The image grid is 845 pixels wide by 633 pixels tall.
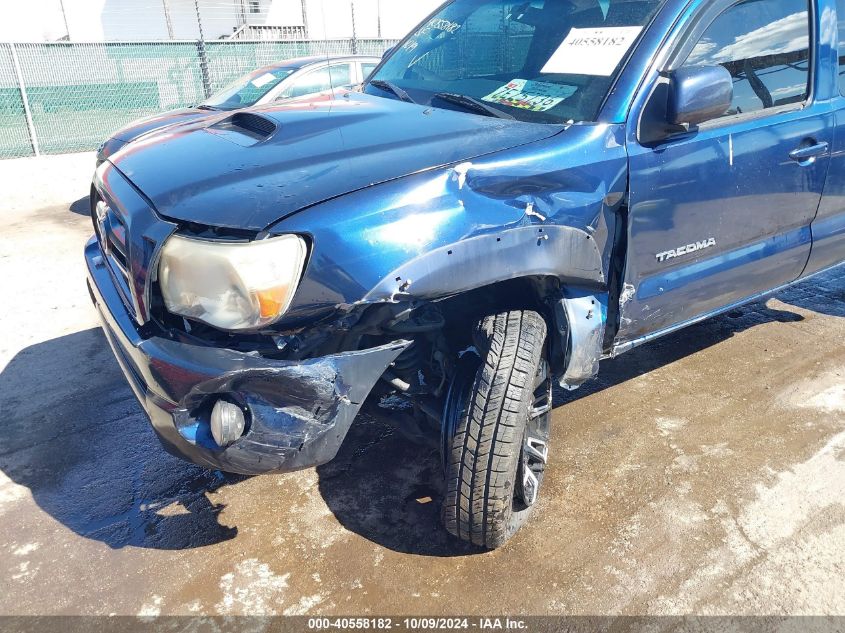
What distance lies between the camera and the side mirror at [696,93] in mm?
2260

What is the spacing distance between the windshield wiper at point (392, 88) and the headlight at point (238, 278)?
4.56 feet

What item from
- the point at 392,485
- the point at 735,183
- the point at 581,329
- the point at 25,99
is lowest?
the point at 392,485

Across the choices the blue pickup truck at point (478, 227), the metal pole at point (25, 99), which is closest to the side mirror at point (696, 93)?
the blue pickup truck at point (478, 227)

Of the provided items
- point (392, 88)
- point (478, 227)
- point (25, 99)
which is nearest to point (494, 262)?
point (478, 227)

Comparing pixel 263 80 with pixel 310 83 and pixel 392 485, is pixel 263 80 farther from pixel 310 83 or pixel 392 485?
pixel 392 485

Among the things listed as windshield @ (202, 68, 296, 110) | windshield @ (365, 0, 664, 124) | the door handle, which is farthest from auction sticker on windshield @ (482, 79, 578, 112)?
windshield @ (202, 68, 296, 110)

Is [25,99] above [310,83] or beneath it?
beneath

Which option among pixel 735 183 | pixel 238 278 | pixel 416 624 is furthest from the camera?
pixel 735 183

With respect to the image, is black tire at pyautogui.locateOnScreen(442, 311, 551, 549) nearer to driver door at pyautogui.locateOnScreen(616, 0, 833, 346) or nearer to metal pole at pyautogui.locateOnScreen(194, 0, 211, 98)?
driver door at pyautogui.locateOnScreen(616, 0, 833, 346)

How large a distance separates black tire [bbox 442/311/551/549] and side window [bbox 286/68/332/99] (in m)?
5.33

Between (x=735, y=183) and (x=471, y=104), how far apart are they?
43.4 inches

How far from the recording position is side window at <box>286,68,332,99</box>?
683 cm

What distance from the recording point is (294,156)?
7.16 ft

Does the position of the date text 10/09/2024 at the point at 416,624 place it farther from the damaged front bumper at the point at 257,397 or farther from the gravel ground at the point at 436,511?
the damaged front bumper at the point at 257,397
